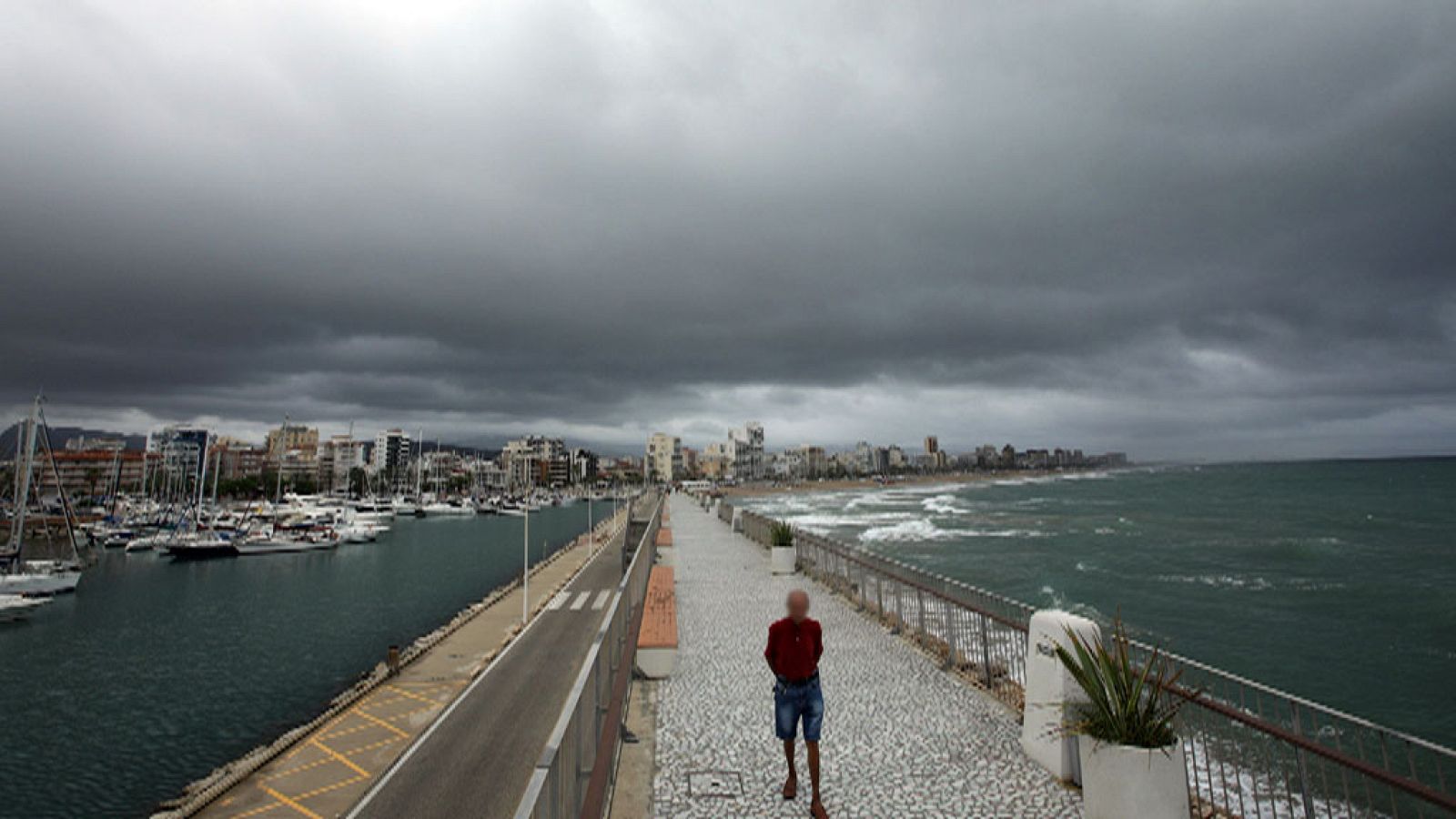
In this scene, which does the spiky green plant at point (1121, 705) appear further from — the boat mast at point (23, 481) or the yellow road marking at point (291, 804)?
the boat mast at point (23, 481)

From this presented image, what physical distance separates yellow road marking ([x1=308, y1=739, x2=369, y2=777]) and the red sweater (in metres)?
12.6

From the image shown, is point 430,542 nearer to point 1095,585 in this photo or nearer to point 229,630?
point 229,630

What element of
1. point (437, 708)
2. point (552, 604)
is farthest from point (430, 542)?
point (437, 708)

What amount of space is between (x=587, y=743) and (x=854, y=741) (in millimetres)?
2934

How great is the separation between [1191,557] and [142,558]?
3231 inches

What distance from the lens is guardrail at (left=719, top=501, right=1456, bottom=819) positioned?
15.5 feet

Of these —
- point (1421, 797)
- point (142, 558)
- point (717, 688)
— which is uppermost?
point (1421, 797)

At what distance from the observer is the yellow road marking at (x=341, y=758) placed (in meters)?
14.0

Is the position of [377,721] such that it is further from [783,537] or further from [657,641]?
[657,641]

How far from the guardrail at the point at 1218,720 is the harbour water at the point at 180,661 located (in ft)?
54.2

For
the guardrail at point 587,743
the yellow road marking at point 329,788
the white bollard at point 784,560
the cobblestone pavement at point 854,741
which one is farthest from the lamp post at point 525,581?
the guardrail at point 587,743

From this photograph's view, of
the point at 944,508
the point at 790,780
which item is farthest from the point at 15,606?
the point at 944,508

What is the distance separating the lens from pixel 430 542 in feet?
241

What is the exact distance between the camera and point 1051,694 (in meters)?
5.86
